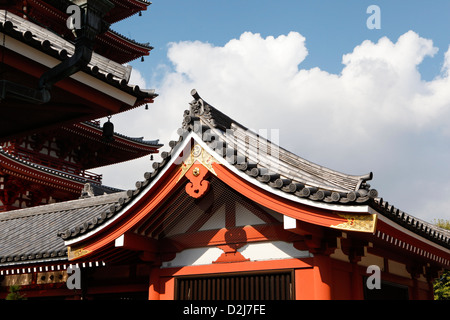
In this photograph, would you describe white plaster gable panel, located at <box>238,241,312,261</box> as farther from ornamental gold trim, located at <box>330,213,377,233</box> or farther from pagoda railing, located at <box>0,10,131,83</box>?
pagoda railing, located at <box>0,10,131,83</box>

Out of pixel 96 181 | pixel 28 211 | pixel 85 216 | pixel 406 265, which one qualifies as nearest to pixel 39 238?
pixel 85 216

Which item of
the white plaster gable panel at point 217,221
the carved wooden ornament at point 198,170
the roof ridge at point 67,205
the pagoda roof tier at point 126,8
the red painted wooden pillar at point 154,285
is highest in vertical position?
the pagoda roof tier at point 126,8

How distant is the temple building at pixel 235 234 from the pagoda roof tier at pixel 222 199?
0.06 ft

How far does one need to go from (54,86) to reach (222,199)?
418cm

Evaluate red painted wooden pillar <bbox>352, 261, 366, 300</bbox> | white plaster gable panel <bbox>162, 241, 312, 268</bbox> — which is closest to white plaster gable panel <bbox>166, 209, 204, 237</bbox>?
white plaster gable panel <bbox>162, 241, 312, 268</bbox>

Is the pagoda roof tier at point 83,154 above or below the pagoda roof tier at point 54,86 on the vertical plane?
above

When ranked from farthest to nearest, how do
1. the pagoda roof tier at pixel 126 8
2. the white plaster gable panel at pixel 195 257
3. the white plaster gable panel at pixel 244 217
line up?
the pagoda roof tier at pixel 126 8
the white plaster gable panel at pixel 195 257
the white plaster gable panel at pixel 244 217

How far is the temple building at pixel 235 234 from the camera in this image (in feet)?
28.3

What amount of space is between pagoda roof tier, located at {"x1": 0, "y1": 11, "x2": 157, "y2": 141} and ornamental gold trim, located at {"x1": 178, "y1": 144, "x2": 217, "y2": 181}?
65.7 inches

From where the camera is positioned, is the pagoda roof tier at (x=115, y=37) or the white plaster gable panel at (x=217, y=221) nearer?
the white plaster gable panel at (x=217, y=221)

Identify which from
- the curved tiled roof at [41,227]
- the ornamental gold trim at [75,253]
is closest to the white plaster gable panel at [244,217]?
the ornamental gold trim at [75,253]

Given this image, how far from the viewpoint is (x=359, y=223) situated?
25.7 feet

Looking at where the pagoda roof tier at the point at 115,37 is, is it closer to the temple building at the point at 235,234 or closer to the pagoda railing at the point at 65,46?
the temple building at the point at 235,234
